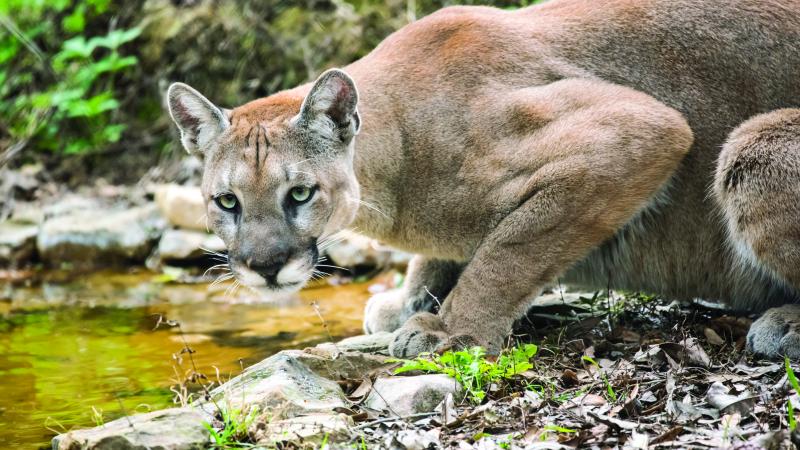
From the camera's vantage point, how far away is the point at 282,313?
7156 millimetres

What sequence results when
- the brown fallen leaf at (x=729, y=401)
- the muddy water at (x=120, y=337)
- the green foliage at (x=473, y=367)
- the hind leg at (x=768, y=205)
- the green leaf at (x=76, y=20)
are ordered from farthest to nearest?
the green leaf at (x=76, y=20) < the muddy water at (x=120, y=337) < the hind leg at (x=768, y=205) < the green foliage at (x=473, y=367) < the brown fallen leaf at (x=729, y=401)

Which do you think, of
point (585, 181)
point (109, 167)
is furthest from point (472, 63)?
point (109, 167)

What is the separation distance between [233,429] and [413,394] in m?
0.79

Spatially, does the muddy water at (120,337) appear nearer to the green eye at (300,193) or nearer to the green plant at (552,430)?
the green eye at (300,193)

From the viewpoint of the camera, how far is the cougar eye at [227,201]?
5016 mm

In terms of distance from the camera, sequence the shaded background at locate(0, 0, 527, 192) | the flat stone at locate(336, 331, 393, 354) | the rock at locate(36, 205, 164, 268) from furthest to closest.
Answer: the shaded background at locate(0, 0, 527, 192), the rock at locate(36, 205, 164, 268), the flat stone at locate(336, 331, 393, 354)

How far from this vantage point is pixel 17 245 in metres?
9.50

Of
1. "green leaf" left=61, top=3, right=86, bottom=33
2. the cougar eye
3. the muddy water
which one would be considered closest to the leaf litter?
the muddy water

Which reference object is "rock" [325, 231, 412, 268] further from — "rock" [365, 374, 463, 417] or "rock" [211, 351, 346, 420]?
"rock" [365, 374, 463, 417]

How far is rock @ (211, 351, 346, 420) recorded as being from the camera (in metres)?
4.14

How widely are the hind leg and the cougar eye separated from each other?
250 cm

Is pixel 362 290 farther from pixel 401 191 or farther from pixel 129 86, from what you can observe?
pixel 129 86

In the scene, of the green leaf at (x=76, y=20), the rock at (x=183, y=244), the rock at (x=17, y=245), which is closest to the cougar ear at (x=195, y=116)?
the rock at (x=183, y=244)

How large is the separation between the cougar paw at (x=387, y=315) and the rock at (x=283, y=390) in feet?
4.43
